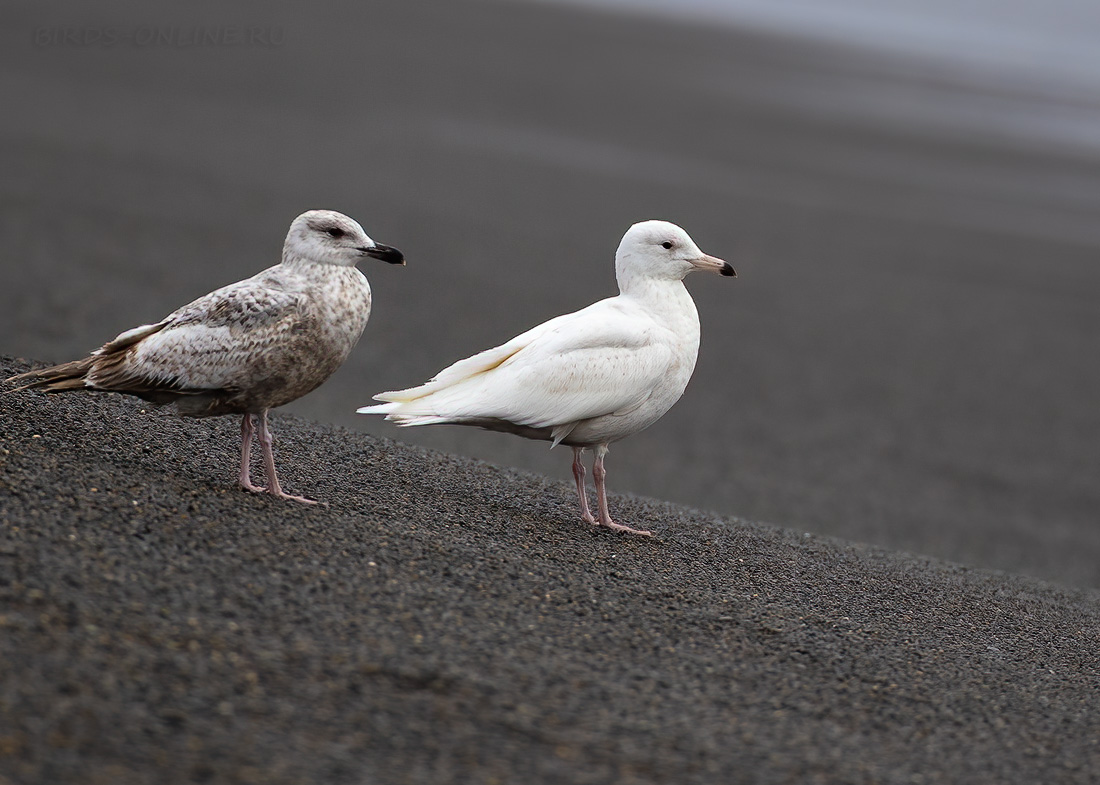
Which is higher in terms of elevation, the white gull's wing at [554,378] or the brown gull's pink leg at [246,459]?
the white gull's wing at [554,378]

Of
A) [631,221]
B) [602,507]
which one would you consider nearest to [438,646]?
[602,507]

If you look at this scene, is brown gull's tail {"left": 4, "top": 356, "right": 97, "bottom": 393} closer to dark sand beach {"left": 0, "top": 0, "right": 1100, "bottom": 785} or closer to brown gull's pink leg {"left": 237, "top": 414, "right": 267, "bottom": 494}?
dark sand beach {"left": 0, "top": 0, "right": 1100, "bottom": 785}

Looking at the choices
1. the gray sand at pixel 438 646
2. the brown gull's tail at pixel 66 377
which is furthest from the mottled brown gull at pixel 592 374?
the brown gull's tail at pixel 66 377

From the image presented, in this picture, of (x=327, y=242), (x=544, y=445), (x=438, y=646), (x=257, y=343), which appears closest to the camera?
(x=438, y=646)

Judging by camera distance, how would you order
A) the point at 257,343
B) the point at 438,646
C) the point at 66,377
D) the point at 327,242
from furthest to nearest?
the point at 327,242 < the point at 66,377 < the point at 257,343 < the point at 438,646

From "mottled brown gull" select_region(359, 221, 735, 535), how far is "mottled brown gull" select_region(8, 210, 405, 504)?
0.52 m

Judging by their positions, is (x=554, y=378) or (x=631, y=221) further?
(x=631, y=221)

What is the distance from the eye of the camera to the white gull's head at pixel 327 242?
5805 mm

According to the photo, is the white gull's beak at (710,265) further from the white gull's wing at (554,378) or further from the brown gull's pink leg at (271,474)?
the brown gull's pink leg at (271,474)

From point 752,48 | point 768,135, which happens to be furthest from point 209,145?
point 752,48

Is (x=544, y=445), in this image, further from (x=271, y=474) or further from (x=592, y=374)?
(x=271, y=474)

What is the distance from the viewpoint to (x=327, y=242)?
5820mm

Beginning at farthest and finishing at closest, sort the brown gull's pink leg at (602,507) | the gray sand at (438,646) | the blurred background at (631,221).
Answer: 1. the blurred background at (631,221)
2. the brown gull's pink leg at (602,507)
3. the gray sand at (438,646)

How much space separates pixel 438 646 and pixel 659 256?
3.07 meters
